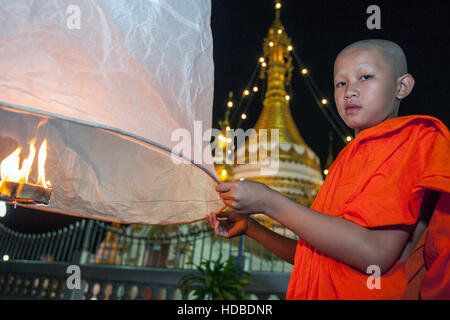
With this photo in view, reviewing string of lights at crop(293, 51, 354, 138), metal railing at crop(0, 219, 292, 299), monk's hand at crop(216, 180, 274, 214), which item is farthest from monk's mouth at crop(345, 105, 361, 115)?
string of lights at crop(293, 51, 354, 138)

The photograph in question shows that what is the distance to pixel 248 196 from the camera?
0.75m

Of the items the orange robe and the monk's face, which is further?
the monk's face

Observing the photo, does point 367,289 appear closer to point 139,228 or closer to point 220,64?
point 139,228

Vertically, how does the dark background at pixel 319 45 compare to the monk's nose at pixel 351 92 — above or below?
above

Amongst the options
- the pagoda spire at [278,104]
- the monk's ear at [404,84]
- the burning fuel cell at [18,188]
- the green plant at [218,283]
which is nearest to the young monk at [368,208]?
the monk's ear at [404,84]

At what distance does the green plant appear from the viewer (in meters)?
3.73

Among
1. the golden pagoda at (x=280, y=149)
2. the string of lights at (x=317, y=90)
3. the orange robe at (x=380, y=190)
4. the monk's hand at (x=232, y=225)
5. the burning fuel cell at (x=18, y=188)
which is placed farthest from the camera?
the golden pagoda at (x=280, y=149)

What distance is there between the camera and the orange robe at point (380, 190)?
0.67m

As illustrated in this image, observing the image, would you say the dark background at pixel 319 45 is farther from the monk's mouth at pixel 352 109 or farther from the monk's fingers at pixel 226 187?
the monk's fingers at pixel 226 187

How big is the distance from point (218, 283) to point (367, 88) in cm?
336

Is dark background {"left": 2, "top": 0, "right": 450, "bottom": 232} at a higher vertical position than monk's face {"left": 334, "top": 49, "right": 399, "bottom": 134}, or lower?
higher

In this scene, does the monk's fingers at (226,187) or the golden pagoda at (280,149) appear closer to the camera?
the monk's fingers at (226,187)

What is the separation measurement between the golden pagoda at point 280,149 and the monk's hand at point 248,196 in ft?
27.9

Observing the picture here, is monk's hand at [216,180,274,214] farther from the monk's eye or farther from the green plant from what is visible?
the green plant
